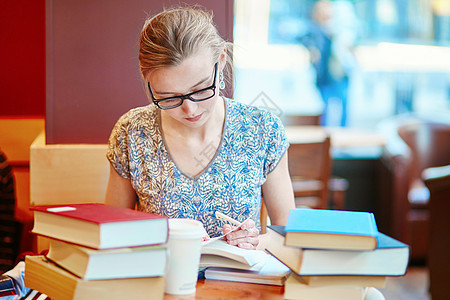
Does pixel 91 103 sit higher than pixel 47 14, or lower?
lower

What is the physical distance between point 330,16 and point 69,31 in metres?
4.45

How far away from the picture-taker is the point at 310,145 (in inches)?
118

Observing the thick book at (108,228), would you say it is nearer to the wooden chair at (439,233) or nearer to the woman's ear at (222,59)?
the woman's ear at (222,59)

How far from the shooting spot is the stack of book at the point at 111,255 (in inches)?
37.0

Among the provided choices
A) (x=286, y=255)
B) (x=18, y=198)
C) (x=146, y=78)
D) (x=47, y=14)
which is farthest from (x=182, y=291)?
(x=18, y=198)

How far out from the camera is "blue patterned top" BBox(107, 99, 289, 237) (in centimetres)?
156

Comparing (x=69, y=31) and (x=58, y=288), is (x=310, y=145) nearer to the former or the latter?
(x=69, y=31)

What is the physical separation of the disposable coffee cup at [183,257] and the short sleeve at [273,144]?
0.61 m

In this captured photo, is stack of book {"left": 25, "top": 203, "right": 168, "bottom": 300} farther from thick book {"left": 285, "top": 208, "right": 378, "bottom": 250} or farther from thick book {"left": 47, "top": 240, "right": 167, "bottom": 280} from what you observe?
thick book {"left": 285, "top": 208, "right": 378, "bottom": 250}

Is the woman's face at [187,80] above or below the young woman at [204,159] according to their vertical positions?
above

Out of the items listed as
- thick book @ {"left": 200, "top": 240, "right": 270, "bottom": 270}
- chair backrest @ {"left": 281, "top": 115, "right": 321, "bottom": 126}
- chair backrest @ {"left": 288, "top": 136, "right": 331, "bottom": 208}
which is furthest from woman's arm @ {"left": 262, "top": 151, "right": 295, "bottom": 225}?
chair backrest @ {"left": 281, "top": 115, "right": 321, "bottom": 126}

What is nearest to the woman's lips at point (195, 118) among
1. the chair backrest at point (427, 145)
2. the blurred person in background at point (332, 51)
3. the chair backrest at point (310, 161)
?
the chair backrest at point (310, 161)

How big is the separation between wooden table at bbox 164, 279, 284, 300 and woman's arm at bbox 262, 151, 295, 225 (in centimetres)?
54

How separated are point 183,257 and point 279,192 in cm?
68
